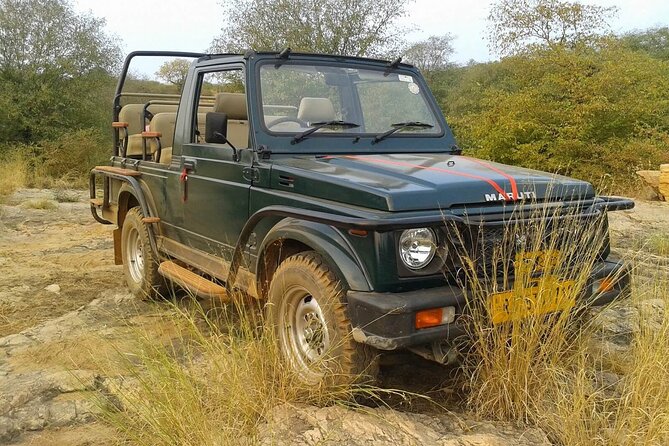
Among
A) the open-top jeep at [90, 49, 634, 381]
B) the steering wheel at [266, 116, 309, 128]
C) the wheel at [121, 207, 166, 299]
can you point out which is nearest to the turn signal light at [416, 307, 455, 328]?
the open-top jeep at [90, 49, 634, 381]

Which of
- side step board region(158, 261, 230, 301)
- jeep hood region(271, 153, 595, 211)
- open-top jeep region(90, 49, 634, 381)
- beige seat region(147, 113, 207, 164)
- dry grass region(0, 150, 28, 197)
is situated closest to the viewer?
open-top jeep region(90, 49, 634, 381)

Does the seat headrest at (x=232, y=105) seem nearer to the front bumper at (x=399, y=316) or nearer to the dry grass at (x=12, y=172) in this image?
the front bumper at (x=399, y=316)

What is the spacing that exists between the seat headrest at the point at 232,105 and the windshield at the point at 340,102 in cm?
25

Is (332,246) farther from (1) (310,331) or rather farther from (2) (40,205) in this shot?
(2) (40,205)

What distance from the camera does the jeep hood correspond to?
293 centimetres

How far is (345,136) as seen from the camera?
4.02 metres

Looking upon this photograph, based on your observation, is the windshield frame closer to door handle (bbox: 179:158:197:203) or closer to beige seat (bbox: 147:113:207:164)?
door handle (bbox: 179:158:197:203)

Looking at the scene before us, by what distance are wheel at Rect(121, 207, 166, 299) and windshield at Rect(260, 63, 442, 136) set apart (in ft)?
6.37

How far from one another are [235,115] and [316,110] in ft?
1.88

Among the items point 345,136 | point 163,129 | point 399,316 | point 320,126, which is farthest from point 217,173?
point 399,316

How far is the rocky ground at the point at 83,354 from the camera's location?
2.70m

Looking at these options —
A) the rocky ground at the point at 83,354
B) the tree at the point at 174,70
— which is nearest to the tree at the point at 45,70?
the tree at the point at 174,70

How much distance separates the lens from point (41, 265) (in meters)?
6.93

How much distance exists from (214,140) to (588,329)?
2.45 meters
